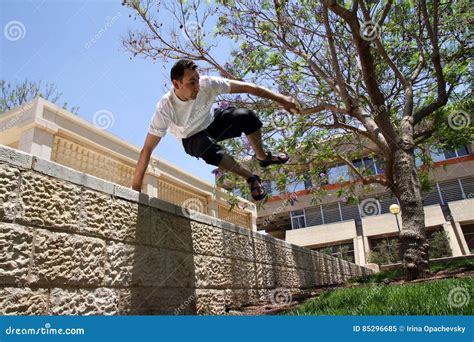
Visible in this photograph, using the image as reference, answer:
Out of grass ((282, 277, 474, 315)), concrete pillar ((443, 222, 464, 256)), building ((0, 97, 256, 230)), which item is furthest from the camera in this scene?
concrete pillar ((443, 222, 464, 256))

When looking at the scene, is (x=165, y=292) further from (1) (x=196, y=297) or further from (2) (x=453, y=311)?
(2) (x=453, y=311)

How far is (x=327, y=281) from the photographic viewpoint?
9.34 metres

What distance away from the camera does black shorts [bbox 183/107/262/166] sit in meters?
3.69

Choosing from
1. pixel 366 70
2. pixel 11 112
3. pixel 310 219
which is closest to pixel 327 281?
pixel 366 70

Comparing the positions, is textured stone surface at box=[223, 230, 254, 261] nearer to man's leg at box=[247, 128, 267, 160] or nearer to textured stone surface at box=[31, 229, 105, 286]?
man's leg at box=[247, 128, 267, 160]

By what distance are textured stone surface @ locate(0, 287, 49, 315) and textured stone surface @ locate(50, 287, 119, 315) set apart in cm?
7

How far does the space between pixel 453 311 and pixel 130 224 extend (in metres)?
2.71

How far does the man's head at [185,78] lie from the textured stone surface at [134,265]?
1546 millimetres

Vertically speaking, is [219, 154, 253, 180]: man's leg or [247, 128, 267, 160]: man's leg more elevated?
[247, 128, 267, 160]: man's leg

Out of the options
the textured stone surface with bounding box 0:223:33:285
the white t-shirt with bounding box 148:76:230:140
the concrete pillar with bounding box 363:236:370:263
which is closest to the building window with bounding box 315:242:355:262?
the concrete pillar with bounding box 363:236:370:263

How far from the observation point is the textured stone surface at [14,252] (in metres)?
2.22

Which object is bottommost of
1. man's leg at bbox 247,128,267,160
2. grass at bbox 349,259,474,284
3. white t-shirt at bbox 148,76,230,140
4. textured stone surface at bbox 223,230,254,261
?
grass at bbox 349,259,474,284

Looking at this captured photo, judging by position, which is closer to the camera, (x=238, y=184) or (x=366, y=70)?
→ (x=366, y=70)

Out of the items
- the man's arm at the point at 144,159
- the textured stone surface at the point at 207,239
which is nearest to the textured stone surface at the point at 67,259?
the man's arm at the point at 144,159
